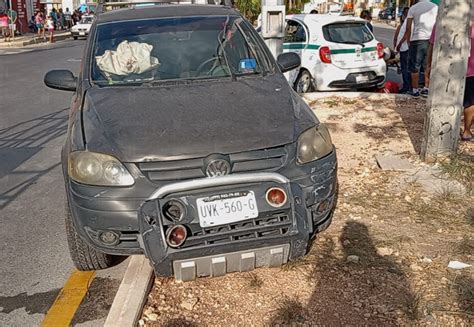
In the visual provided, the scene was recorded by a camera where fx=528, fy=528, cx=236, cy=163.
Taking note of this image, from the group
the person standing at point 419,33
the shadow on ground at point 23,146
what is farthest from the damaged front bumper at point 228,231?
the person standing at point 419,33

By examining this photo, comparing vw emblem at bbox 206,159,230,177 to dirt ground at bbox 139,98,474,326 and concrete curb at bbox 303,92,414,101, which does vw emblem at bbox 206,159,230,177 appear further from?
concrete curb at bbox 303,92,414,101

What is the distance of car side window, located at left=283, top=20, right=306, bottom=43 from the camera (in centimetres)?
1030

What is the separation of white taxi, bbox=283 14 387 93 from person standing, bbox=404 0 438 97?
76 centimetres

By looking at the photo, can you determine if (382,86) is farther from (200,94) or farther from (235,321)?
(235,321)

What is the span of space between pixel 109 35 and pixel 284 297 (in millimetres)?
2715

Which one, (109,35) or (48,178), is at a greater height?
(109,35)

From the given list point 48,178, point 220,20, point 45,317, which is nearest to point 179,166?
point 45,317

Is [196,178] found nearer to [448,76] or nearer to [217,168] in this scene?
[217,168]

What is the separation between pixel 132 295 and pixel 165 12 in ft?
9.05

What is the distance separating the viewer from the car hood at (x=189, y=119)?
3.15 metres

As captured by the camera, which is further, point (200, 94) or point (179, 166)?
point (200, 94)

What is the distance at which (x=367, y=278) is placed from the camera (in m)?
3.49

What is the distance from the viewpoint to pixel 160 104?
11.8 feet

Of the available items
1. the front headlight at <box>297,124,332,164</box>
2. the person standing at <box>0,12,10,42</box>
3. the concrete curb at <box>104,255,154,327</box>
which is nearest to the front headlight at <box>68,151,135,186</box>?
the concrete curb at <box>104,255,154,327</box>
